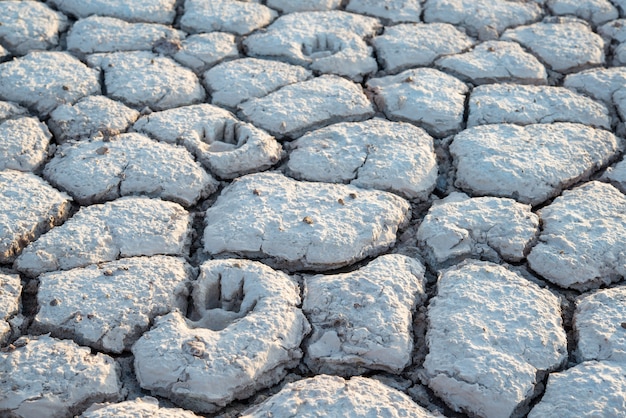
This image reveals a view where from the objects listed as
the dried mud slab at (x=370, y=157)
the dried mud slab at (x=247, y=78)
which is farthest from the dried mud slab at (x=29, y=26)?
the dried mud slab at (x=370, y=157)

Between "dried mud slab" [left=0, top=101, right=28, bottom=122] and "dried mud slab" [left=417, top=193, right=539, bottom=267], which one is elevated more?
"dried mud slab" [left=0, top=101, right=28, bottom=122]

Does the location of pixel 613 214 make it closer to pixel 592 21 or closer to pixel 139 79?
pixel 592 21

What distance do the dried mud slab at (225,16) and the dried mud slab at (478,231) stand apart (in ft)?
3.59

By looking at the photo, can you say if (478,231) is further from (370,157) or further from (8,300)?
(8,300)

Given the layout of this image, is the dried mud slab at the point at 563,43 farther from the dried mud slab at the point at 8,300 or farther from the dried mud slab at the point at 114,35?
the dried mud slab at the point at 8,300

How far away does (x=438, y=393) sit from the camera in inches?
56.4

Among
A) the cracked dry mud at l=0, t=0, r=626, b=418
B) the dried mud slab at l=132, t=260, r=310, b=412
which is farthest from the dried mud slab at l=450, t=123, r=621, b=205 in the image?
the dried mud slab at l=132, t=260, r=310, b=412

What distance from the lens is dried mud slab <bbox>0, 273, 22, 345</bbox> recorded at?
4.85ft

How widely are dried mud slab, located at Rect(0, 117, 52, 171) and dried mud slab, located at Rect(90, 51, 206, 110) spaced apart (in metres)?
0.26

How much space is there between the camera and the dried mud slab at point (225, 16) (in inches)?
99.4

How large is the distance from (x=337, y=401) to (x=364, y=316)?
22cm

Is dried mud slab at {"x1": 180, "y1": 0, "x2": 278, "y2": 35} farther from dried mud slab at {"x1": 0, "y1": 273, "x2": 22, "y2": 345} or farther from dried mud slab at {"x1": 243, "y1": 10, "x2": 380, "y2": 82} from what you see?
dried mud slab at {"x1": 0, "y1": 273, "x2": 22, "y2": 345}

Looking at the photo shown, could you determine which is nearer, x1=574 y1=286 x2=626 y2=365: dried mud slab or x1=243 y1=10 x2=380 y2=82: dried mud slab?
x1=574 y1=286 x2=626 y2=365: dried mud slab

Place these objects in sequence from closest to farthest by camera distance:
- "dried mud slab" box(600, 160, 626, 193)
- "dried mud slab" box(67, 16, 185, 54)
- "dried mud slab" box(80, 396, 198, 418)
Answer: "dried mud slab" box(80, 396, 198, 418) → "dried mud slab" box(600, 160, 626, 193) → "dried mud slab" box(67, 16, 185, 54)
